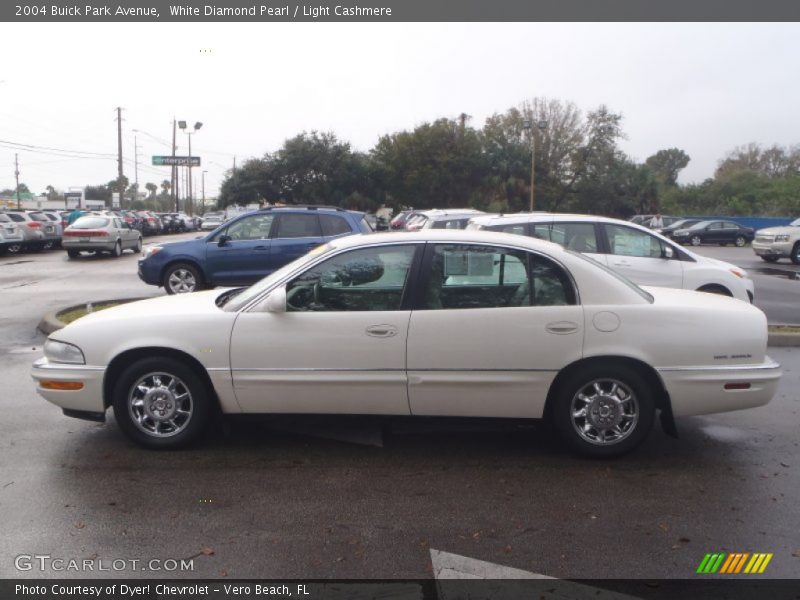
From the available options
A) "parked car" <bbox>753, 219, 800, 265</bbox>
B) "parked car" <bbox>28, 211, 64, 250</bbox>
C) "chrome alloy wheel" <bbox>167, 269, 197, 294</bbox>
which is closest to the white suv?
"chrome alloy wheel" <bbox>167, 269, 197, 294</bbox>

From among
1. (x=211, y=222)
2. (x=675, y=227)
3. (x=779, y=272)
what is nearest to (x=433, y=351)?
(x=779, y=272)

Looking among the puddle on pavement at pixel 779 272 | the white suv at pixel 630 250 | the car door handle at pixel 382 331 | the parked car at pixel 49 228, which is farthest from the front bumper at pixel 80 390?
the parked car at pixel 49 228

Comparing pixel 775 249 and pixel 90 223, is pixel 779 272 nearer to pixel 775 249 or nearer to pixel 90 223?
pixel 775 249

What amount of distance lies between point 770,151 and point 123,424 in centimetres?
8975

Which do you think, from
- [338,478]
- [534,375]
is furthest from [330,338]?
[534,375]

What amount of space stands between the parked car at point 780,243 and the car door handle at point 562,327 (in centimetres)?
2231

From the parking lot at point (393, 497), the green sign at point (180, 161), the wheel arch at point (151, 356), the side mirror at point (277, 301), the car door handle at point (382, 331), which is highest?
the green sign at point (180, 161)

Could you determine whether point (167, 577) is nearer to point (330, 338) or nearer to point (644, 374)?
point (330, 338)

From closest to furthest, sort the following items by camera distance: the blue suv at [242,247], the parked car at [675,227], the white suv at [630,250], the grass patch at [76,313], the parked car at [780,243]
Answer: the white suv at [630,250] → the grass patch at [76,313] → the blue suv at [242,247] → the parked car at [780,243] → the parked car at [675,227]

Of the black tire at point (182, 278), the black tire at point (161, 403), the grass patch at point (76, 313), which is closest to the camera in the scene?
the black tire at point (161, 403)

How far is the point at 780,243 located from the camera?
2444 centimetres

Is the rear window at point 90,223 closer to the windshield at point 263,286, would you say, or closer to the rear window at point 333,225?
Result: the rear window at point 333,225

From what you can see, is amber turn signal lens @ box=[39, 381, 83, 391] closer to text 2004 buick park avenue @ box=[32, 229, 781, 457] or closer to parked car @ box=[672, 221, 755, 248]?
text 2004 buick park avenue @ box=[32, 229, 781, 457]

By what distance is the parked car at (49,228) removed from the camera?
2861cm
